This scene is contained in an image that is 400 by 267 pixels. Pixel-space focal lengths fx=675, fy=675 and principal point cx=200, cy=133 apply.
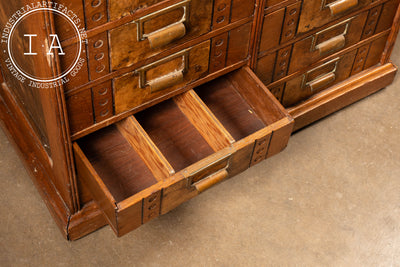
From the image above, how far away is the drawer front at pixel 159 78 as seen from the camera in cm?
177

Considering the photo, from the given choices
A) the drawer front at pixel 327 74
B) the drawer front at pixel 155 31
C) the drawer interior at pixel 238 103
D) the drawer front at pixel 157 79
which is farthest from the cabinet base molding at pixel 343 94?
the drawer front at pixel 155 31

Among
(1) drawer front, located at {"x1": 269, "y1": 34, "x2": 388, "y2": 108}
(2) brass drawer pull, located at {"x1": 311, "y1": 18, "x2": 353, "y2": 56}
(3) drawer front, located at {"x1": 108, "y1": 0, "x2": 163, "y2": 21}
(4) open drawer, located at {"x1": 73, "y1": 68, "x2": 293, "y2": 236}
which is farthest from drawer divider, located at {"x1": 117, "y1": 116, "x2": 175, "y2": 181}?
(2) brass drawer pull, located at {"x1": 311, "y1": 18, "x2": 353, "y2": 56}

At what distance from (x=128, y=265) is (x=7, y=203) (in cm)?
46

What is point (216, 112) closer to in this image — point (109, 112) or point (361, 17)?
point (109, 112)

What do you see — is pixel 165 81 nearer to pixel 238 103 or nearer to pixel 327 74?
pixel 238 103

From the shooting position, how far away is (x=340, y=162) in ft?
7.79

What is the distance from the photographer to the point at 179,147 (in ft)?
6.48

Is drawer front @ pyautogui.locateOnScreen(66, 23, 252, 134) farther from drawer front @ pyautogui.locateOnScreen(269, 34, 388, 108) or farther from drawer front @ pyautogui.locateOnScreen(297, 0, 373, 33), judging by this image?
drawer front @ pyautogui.locateOnScreen(269, 34, 388, 108)

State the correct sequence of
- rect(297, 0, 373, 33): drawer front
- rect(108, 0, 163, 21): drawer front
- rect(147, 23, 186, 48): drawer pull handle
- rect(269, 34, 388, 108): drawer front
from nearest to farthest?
rect(108, 0, 163, 21): drawer front
rect(147, 23, 186, 48): drawer pull handle
rect(297, 0, 373, 33): drawer front
rect(269, 34, 388, 108): drawer front

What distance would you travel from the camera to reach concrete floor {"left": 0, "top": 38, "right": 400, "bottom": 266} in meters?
2.12

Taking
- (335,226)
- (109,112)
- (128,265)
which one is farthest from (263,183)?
(109,112)

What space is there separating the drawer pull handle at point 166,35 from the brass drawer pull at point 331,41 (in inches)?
22.3

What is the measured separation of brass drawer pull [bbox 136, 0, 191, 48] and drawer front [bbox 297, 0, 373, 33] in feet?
1.43

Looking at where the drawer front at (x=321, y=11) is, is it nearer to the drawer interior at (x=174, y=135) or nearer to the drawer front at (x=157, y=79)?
the drawer front at (x=157, y=79)
